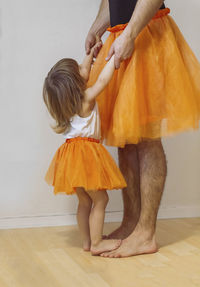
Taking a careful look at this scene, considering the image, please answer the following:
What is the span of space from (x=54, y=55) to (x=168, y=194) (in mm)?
909

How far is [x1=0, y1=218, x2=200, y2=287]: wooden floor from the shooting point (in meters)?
1.22

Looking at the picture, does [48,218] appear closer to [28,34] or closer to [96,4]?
[28,34]

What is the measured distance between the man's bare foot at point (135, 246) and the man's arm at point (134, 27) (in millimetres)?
617

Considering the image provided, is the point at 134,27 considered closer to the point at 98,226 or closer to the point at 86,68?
the point at 86,68

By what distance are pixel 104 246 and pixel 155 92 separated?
576 millimetres

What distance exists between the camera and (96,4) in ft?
6.59

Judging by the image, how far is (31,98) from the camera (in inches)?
77.1

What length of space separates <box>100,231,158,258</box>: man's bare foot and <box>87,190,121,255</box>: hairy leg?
0.02m

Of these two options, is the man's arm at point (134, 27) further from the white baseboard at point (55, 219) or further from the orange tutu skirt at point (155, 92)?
the white baseboard at point (55, 219)

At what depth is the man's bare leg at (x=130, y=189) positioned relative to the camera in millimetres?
1661

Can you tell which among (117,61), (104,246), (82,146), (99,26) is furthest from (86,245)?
(99,26)

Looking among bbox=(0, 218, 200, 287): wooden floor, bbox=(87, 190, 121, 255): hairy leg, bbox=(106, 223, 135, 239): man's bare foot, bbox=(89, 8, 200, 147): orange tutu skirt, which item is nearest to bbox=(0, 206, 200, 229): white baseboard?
bbox=(0, 218, 200, 287): wooden floor

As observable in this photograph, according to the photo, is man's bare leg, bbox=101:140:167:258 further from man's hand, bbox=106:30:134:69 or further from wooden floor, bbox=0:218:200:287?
man's hand, bbox=106:30:134:69

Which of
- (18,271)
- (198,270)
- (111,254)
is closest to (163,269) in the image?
(198,270)
